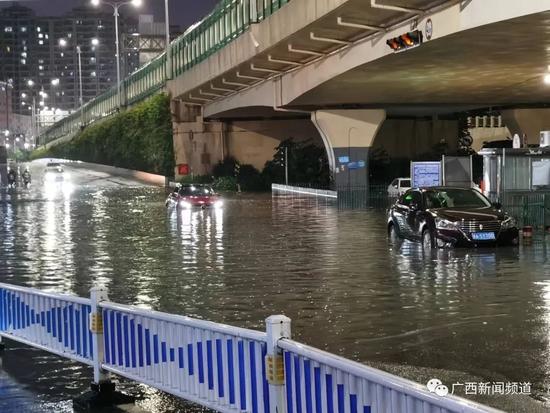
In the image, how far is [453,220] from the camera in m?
20.1

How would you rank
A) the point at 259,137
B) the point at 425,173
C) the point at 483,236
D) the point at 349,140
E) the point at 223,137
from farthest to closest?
the point at 223,137 → the point at 259,137 → the point at 349,140 → the point at 425,173 → the point at 483,236

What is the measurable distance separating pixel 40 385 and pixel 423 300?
621 cm

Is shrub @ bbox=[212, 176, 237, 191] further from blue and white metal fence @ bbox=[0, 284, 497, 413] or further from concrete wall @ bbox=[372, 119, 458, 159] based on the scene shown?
blue and white metal fence @ bbox=[0, 284, 497, 413]

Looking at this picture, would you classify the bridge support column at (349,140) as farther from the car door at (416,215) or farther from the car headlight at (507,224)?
the car headlight at (507,224)

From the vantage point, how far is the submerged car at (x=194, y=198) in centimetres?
4000

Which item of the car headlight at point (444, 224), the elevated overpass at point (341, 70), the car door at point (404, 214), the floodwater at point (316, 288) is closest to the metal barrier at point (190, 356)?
the floodwater at point (316, 288)

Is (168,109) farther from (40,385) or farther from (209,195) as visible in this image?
(40,385)

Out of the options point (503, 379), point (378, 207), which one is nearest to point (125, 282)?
point (503, 379)

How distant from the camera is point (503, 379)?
27.0ft

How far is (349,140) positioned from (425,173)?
16352 mm

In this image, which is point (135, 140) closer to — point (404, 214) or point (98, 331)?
point (404, 214)

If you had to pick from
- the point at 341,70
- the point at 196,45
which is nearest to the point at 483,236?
the point at 341,70

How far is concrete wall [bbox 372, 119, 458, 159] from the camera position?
66.3 metres

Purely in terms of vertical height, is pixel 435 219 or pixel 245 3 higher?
pixel 245 3
